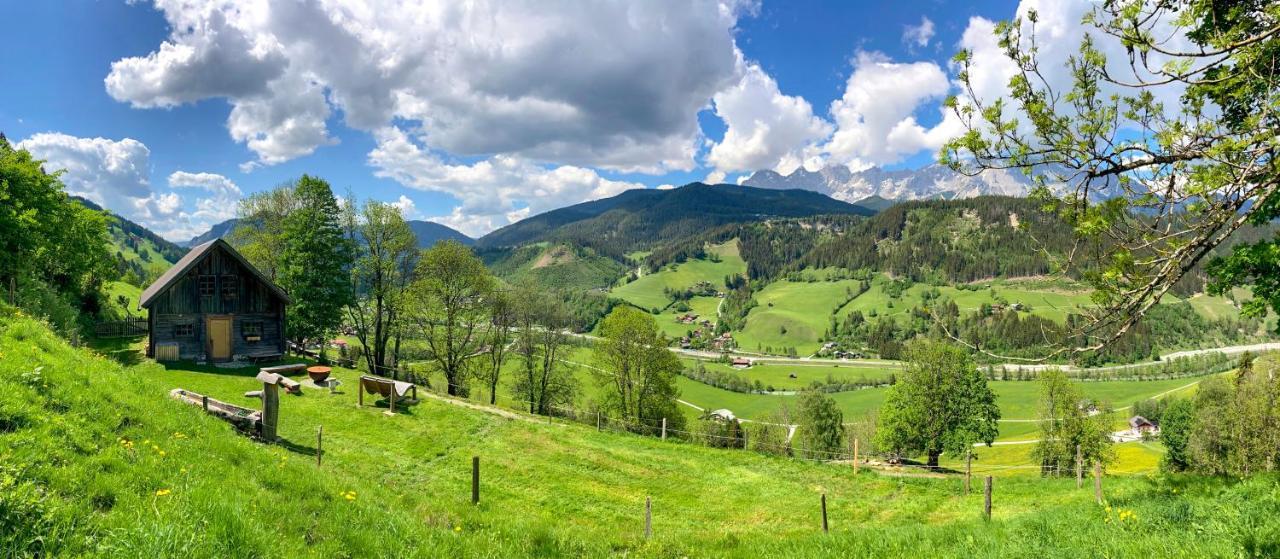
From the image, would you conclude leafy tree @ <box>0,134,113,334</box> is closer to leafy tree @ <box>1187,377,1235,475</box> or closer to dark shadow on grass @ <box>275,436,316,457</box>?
dark shadow on grass @ <box>275,436,316,457</box>

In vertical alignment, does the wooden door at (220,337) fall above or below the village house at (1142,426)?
above

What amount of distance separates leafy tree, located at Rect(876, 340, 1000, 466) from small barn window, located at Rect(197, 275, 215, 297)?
58.4 m

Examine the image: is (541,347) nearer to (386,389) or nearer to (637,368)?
(637,368)

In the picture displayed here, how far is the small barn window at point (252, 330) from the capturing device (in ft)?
127

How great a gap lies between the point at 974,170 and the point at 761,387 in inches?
6675

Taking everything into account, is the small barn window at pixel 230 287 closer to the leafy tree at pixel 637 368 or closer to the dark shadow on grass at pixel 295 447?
the dark shadow on grass at pixel 295 447

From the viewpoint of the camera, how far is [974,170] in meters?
7.90

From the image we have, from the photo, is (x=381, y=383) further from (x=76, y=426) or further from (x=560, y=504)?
(x=76, y=426)

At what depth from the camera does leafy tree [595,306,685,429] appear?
48969 mm

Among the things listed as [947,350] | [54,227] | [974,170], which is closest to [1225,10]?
[974,170]

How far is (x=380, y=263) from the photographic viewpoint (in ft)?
144

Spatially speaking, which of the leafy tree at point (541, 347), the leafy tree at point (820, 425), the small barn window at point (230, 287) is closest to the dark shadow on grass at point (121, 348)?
the small barn window at point (230, 287)

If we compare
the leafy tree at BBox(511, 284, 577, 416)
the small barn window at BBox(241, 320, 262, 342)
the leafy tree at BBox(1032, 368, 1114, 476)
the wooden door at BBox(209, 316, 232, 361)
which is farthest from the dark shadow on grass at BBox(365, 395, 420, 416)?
the leafy tree at BBox(1032, 368, 1114, 476)

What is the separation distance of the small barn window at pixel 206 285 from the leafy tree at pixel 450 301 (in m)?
13.0
